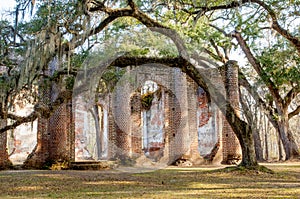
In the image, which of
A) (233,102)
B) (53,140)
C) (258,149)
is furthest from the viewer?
(258,149)

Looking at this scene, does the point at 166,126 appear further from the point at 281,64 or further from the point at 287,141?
the point at 281,64

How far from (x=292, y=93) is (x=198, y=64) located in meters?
4.51

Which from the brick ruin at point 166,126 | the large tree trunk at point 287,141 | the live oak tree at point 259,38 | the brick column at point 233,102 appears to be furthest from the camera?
the large tree trunk at point 287,141

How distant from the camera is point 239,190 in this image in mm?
6270

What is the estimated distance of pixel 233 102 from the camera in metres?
16.4

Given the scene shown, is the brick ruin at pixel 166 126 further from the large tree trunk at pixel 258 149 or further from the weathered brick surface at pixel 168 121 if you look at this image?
the large tree trunk at pixel 258 149

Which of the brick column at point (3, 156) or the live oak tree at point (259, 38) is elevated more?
the live oak tree at point (259, 38)

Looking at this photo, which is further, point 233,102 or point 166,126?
point 166,126

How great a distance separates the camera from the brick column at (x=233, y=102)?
16562 millimetres

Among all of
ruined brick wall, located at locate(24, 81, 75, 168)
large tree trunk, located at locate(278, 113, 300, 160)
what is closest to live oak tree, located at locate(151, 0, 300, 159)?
large tree trunk, located at locate(278, 113, 300, 160)

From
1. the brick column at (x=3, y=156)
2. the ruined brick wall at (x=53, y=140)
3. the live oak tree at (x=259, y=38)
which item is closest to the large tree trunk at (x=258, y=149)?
the live oak tree at (x=259, y=38)

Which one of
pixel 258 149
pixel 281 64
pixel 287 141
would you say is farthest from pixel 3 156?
pixel 258 149

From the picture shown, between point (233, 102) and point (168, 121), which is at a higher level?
point (233, 102)

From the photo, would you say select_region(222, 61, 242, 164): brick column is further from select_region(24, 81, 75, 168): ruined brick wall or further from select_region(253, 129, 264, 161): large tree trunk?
select_region(24, 81, 75, 168): ruined brick wall
